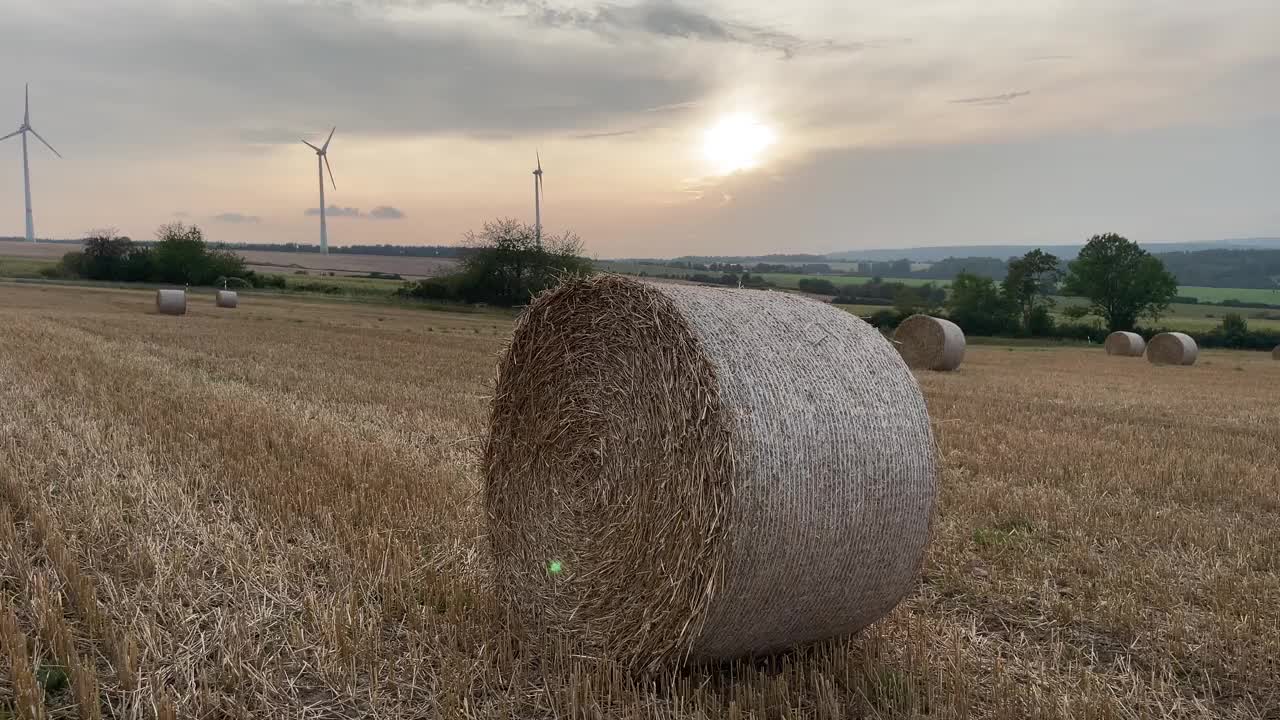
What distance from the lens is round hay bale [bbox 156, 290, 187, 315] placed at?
112 feet

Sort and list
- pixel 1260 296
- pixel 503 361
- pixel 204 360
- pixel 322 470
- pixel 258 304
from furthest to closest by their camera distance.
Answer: pixel 1260 296
pixel 258 304
pixel 204 360
pixel 322 470
pixel 503 361

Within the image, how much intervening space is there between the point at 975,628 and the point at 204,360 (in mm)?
15410

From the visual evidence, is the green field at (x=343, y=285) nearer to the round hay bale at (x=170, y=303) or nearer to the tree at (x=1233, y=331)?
A: the round hay bale at (x=170, y=303)

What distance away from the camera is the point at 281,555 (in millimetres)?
6070

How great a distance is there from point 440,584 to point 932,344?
20117mm

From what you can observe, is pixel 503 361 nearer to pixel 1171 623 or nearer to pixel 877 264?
pixel 1171 623

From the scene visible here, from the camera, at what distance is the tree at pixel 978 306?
53169 millimetres

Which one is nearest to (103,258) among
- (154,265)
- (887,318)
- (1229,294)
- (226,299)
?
(154,265)

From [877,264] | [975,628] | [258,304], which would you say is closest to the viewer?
[975,628]

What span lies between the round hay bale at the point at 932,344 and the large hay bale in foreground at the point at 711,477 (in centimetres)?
1910

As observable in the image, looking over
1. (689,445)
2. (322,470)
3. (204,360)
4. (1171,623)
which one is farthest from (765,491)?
(204,360)

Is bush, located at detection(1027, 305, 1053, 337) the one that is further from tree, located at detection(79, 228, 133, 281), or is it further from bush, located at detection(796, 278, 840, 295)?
tree, located at detection(79, 228, 133, 281)

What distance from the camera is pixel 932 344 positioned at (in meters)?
24.0

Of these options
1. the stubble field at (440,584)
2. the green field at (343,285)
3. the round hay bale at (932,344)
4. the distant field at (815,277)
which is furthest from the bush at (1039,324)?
the stubble field at (440,584)
